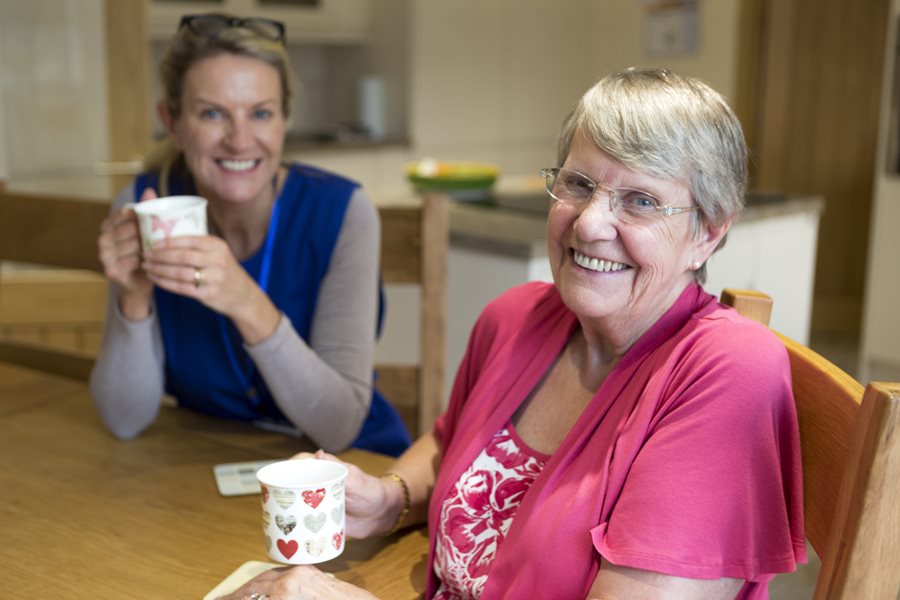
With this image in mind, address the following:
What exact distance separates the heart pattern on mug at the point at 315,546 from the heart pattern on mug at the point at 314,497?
38 mm

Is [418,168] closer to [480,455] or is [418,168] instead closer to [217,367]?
[217,367]

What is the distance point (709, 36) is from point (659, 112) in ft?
14.9

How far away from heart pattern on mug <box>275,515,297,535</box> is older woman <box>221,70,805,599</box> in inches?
2.6

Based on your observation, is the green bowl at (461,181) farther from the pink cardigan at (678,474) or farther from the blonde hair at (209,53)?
the pink cardigan at (678,474)

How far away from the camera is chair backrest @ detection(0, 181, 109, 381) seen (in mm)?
1979

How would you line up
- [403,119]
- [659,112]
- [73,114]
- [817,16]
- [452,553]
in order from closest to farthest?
[659,112] → [452,553] → [73,114] → [817,16] → [403,119]

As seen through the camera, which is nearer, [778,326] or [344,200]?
[344,200]

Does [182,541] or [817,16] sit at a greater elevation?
[817,16]

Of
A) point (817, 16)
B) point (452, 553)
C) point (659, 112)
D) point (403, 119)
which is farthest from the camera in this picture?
point (403, 119)

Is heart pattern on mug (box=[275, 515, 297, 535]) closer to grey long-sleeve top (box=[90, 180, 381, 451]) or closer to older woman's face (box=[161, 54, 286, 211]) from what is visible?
grey long-sleeve top (box=[90, 180, 381, 451])

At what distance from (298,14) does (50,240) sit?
11.3 feet

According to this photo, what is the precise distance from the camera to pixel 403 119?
18.1ft

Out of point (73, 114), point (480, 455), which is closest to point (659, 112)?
point (480, 455)

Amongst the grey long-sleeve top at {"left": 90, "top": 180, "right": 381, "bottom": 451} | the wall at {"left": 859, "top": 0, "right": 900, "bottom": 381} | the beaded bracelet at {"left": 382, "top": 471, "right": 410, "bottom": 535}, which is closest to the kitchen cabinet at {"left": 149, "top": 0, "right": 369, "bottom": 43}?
the wall at {"left": 859, "top": 0, "right": 900, "bottom": 381}
